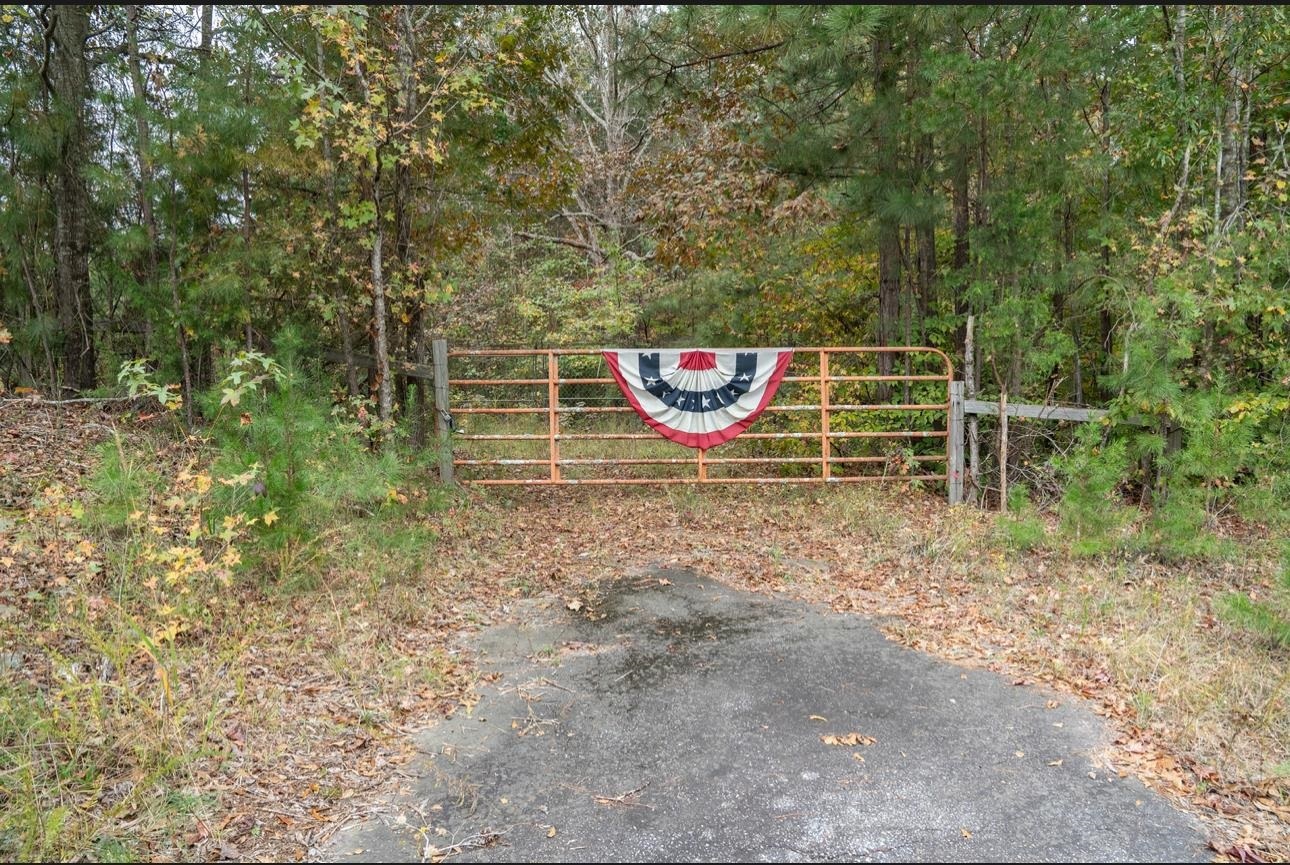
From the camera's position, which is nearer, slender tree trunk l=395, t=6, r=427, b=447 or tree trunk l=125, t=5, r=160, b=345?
tree trunk l=125, t=5, r=160, b=345

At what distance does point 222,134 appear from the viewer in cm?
730

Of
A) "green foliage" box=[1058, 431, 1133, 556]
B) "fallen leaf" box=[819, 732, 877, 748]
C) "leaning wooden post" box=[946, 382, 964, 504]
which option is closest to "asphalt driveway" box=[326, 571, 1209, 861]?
"fallen leaf" box=[819, 732, 877, 748]

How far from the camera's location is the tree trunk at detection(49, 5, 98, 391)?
7.61m

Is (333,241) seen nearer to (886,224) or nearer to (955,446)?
(886,224)

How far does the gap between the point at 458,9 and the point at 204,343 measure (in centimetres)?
420

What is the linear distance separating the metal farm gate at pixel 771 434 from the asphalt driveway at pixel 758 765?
3426 mm

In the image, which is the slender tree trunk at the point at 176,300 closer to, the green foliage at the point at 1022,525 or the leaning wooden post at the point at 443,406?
the leaning wooden post at the point at 443,406

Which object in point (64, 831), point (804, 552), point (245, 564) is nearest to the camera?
point (64, 831)

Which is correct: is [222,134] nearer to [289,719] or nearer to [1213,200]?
[289,719]

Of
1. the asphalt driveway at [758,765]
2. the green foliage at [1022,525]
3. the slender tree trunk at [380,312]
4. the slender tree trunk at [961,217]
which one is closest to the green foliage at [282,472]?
the asphalt driveway at [758,765]

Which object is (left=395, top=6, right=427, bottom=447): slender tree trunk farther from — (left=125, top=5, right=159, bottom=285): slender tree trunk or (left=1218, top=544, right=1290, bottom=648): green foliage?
(left=1218, top=544, right=1290, bottom=648): green foliage

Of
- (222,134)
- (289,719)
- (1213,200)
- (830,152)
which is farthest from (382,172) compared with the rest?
(1213,200)

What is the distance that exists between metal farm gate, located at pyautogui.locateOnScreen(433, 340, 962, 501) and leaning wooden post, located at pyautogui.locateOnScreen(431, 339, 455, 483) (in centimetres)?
1

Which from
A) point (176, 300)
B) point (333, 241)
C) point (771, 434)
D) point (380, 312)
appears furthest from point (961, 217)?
point (176, 300)
